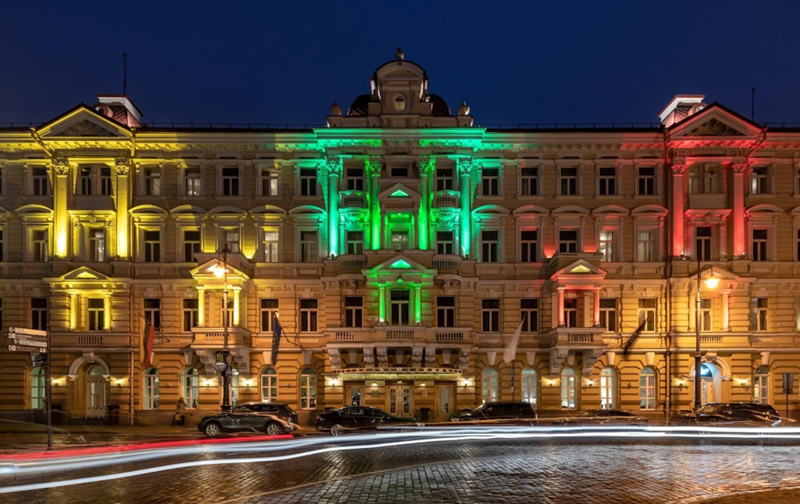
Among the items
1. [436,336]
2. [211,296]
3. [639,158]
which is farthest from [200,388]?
[639,158]

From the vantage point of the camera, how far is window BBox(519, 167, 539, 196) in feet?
136

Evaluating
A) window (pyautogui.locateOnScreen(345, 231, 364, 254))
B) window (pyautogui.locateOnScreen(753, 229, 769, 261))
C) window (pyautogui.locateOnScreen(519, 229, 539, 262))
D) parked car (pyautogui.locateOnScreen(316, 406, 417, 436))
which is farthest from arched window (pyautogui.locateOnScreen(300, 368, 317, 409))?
window (pyautogui.locateOnScreen(753, 229, 769, 261))

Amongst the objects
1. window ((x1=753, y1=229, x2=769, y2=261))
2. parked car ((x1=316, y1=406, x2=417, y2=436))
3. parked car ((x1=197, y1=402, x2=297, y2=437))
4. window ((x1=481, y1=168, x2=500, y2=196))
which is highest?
window ((x1=481, y1=168, x2=500, y2=196))

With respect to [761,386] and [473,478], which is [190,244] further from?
[761,386]

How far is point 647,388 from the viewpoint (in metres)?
40.5

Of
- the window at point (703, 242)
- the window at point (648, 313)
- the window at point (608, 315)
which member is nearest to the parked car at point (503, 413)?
the window at point (608, 315)

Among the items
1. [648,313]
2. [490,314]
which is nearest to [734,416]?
[648,313]

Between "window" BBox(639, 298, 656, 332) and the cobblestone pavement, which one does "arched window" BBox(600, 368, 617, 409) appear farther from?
the cobblestone pavement

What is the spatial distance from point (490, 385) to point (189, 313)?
19.3 m

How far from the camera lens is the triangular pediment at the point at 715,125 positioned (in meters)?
40.0

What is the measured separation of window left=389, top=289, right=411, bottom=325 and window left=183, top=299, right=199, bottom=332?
1218 cm

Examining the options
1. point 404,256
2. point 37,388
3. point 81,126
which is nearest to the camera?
point 404,256

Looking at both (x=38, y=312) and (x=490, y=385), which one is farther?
(x=490, y=385)

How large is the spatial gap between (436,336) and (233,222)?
14.6m
